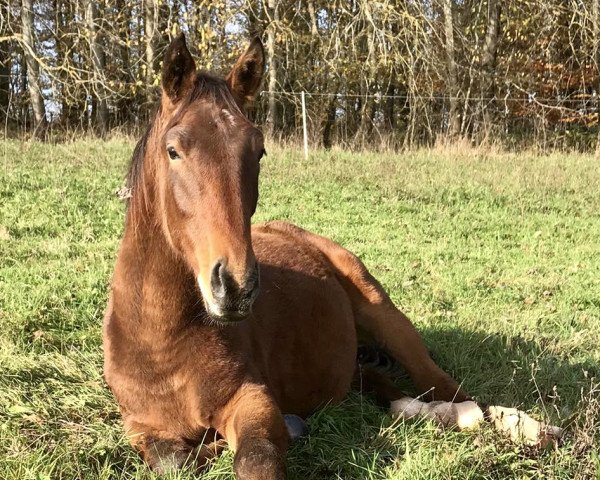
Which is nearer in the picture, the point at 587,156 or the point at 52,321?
the point at 52,321

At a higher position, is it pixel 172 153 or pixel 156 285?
pixel 172 153

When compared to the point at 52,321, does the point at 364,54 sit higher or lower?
higher

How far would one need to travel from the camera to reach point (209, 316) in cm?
254

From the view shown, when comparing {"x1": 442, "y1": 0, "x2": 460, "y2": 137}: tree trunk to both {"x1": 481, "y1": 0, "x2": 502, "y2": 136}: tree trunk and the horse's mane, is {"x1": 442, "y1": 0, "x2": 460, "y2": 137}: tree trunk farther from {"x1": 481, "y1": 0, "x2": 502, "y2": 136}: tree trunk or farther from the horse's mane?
the horse's mane

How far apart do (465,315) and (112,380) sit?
3.15 metres

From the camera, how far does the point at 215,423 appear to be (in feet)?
8.84

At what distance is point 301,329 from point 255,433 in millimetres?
1100

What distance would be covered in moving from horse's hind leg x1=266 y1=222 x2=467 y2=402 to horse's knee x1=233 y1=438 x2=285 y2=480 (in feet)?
5.11

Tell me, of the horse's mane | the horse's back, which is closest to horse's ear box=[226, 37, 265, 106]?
the horse's mane

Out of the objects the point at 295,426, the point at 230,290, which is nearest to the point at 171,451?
the point at 295,426

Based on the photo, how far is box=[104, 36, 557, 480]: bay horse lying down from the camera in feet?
7.35

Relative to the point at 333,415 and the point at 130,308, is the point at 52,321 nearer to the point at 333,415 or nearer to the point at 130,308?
the point at 130,308

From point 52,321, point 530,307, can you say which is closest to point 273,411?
point 52,321

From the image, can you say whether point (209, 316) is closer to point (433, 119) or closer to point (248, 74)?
point (248, 74)
